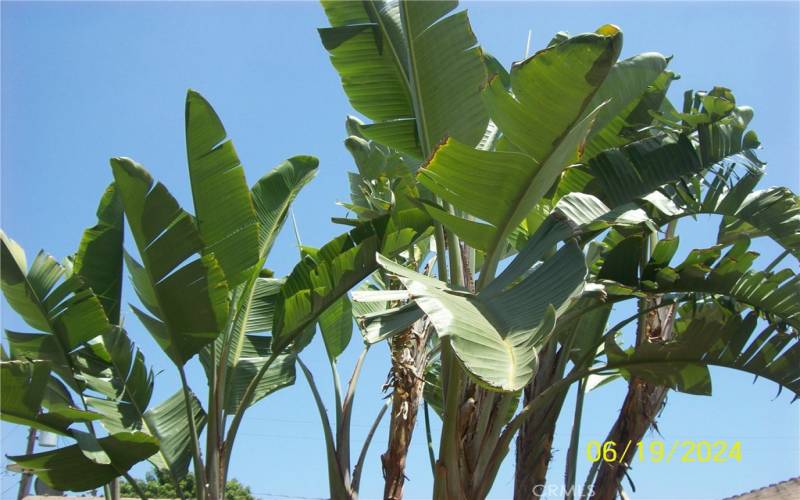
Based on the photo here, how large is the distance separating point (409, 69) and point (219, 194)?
4.56 feet

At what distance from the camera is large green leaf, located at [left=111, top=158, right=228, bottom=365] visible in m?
4.46

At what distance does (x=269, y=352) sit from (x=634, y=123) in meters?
3.06

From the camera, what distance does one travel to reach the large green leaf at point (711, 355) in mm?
4367

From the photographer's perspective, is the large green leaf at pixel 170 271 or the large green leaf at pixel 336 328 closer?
the large green leaf at pixel 170 271

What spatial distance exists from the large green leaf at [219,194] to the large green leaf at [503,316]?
1.75 meters

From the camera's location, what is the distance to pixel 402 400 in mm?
5598

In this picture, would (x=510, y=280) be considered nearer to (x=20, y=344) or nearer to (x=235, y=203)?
(x=235, y=203)

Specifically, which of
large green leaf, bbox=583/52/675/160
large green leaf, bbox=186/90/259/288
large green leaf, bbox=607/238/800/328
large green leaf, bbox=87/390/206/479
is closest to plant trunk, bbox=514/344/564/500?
large green leaf, bbox=607/238/800/328

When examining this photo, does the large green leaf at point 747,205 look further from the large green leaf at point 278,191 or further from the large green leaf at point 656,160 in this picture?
the large green leaf at point 278,191

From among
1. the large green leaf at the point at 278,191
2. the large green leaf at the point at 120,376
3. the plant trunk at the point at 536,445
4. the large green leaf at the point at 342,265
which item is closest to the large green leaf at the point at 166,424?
the large green leaf at the point at 120,376

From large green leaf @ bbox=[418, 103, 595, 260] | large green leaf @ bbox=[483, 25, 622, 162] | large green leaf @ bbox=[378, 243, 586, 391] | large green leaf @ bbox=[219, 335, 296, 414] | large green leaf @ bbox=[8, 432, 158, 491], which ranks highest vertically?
large green leaf @ bbox=[483, 25, 622, 162]

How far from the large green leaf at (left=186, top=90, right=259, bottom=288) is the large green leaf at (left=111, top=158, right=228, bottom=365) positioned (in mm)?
200

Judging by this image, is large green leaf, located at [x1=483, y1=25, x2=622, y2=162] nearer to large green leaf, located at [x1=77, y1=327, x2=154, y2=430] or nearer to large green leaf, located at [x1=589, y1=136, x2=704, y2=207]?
large green leaf, located at [x1=589, y1=136, x2=704, y2=207]

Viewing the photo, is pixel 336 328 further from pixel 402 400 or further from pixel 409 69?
pixel 409 69
